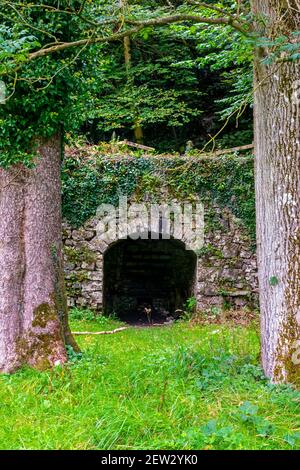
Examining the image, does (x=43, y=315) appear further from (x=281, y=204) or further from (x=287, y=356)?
(x=281, y=204)

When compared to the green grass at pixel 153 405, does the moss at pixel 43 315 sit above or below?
above

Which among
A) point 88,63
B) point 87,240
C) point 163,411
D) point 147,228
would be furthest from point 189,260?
point 163,411

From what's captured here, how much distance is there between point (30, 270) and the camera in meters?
3.98

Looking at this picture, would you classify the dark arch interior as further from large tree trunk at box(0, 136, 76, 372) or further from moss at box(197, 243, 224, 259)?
large tree trunk at box(0, 136, 76, 372)

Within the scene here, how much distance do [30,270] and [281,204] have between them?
246 centimetres

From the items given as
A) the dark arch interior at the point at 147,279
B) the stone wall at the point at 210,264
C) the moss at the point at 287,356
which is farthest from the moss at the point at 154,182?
the moss at the point at 287,356

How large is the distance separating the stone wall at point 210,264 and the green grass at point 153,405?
3966 mm

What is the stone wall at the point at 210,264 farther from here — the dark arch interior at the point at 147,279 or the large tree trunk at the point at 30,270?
the large tree trunk at the point at 30,270

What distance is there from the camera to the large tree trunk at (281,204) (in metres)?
3.32

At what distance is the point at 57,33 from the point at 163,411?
366 centimetres

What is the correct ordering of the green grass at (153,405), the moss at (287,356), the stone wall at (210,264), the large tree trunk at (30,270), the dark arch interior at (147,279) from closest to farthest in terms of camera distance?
1. the green grass at (153,405)
2. the moss at (287,356)
3. the large tree trunk at (30,270)
4. the stone wall at (210,264)
5. the dark arch interior at (147,279)

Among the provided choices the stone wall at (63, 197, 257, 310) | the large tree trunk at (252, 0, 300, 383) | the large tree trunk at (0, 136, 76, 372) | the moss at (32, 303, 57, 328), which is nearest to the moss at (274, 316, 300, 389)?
the large tree trunk at (252, 0, 300, 383)

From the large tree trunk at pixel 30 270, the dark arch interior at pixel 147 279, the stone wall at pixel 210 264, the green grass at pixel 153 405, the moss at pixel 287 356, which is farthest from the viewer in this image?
the dark arch interior at pixel 147 279

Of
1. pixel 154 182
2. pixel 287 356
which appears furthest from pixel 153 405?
pixel 154 182
